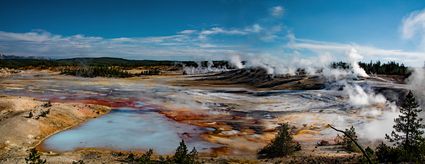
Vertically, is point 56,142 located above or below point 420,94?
below

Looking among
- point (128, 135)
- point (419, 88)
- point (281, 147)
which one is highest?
point (419, 88)

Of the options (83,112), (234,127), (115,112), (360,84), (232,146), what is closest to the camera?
(232,146)

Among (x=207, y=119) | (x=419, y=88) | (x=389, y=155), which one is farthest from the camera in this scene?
(x=419, y=88)

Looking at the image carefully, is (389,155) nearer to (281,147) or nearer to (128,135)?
(281,147)

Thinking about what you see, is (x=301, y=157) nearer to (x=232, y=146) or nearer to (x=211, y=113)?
(x=232, y=146)

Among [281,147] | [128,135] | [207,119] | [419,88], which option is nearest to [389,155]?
[281,147]

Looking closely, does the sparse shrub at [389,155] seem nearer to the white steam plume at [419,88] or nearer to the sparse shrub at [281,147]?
the sparse shrub at [281,147]

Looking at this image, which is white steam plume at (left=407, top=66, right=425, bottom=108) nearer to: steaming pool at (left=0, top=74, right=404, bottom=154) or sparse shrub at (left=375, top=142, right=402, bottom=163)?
steaming pool at (left=0, top=74, right=404, bottom=154)

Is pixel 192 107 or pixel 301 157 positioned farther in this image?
pixel 192 107

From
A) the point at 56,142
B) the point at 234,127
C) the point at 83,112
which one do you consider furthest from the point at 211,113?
the point at 56,142
